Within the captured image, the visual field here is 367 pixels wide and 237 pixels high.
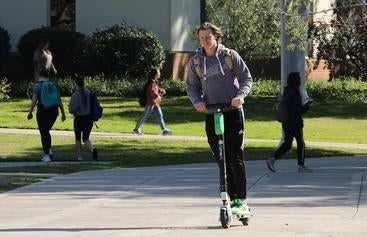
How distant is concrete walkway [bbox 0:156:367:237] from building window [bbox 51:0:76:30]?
873 inches

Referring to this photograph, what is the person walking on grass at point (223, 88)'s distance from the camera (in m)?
9.09

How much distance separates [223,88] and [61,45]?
83.3 ft

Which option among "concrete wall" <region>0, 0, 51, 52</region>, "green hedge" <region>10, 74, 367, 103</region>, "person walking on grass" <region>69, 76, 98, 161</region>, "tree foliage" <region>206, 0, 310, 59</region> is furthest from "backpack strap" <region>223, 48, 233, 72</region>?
"concrete wall" <region>0, 0, 51, 52</region>

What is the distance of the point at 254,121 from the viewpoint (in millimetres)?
26578

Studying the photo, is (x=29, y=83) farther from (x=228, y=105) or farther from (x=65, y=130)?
(x=228, y=105)

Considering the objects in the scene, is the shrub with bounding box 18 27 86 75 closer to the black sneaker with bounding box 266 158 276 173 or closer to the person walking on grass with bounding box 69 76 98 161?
the person walking on grass with bounding box 69 76 98 161

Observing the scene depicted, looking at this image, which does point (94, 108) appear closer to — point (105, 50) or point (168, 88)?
point (168, 88)

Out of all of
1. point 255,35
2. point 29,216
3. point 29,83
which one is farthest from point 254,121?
point 29,216

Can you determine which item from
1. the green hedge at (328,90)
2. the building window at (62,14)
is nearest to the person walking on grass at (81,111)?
the green hedge at (328,90)

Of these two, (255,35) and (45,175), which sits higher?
(255,35)

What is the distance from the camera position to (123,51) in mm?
33375

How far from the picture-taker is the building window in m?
36.8

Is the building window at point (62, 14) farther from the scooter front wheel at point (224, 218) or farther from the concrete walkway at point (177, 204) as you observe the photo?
the scooter front wheel at point (224, 218)

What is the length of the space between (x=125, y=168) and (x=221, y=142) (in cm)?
687
